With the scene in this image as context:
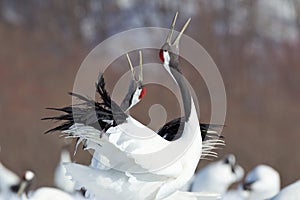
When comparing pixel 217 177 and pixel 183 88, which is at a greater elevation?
pixel 183 88

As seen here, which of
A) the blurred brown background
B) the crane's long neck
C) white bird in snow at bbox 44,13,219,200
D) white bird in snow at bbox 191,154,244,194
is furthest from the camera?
the blurred brown background

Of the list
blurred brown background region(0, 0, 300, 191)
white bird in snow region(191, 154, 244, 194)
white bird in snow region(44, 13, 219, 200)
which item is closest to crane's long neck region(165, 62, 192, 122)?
white bird in snow region(44, 13, 219, 200)

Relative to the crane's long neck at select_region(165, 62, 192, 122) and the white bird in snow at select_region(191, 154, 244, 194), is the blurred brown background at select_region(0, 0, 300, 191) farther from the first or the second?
the crane's long neck at select_region(165, 62, 192, 122)

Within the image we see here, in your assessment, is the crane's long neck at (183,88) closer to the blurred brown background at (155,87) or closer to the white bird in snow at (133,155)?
the white bird in snow at (133,155)

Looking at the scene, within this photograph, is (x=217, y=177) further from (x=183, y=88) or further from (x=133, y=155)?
(x=133, y=155)

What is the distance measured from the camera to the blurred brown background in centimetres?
595

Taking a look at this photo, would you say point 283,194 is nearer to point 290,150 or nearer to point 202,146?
point 202,146

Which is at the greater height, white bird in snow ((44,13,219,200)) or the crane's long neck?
the crane's long neck

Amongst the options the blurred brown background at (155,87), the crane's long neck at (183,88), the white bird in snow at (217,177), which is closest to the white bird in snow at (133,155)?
the crane's long neck at (183,88)

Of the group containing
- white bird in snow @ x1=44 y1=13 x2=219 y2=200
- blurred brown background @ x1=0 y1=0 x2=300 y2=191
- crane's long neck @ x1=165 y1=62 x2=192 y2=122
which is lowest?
blurred brown background @ x1=0 y1=0 x2=300 y2=191

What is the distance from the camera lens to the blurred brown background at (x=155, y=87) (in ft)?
19.5

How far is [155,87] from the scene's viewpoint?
611cm

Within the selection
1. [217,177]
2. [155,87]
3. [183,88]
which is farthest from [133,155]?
[155,87]

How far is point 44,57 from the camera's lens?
7000 mm
